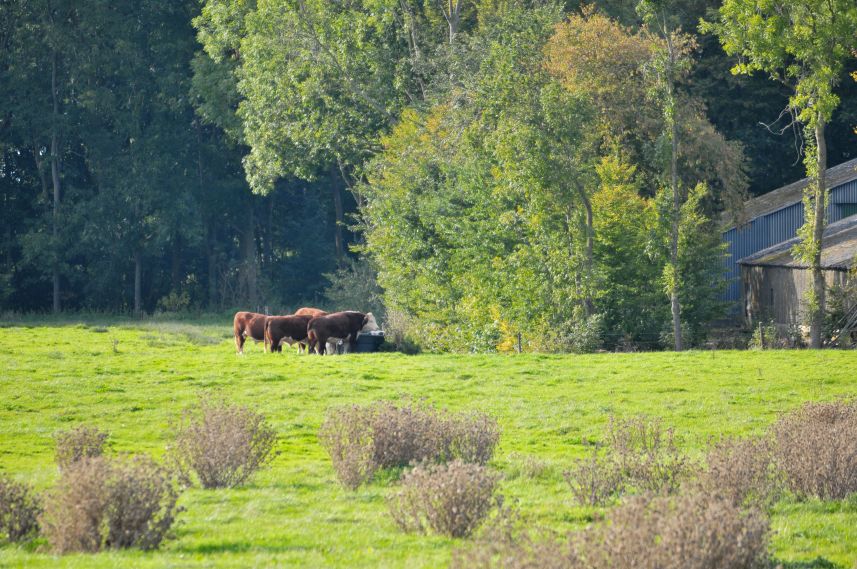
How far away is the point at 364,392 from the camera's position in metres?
24.1

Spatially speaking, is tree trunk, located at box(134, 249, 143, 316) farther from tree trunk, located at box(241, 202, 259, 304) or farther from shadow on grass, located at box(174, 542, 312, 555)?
shadow on grass, located at box(174, 542, 312, 555)

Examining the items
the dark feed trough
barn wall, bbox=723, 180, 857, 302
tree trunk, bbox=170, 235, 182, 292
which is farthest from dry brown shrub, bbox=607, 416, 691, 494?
tree trunk, bbox=170, 235, 182, 292

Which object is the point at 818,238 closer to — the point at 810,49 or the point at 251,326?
the point at 810,49

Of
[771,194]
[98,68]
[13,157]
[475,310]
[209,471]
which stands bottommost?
[209,471]

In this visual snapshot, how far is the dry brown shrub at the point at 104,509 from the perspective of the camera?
1027 centimetres

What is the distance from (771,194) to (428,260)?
1547 centimetres

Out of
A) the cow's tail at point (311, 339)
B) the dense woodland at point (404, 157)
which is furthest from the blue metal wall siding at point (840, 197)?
the cow's tail at point (311, 339)


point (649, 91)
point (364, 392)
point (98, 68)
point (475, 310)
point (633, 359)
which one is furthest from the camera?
point (98, 68)

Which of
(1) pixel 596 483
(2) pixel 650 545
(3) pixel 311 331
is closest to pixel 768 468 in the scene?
(1) pixel 596 483

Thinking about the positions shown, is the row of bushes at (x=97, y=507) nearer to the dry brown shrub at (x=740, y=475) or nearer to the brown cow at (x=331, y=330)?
the dry brown shrub at (x=740, y=475)

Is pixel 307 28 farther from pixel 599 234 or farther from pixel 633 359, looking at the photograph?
pixel 633 359

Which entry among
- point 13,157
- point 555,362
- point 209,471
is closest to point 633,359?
point 555,362

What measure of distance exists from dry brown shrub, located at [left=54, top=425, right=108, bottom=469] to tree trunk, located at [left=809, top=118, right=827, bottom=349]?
72.4 ft

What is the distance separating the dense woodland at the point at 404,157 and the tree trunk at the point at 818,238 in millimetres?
1332
